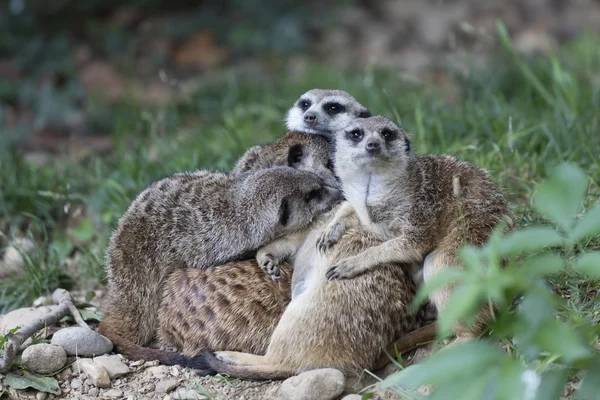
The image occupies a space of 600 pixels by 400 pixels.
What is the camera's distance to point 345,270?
9.46ft

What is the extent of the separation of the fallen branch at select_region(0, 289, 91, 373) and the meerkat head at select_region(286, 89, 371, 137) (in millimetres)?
1364

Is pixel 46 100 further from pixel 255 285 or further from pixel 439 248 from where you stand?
pixel 439 248

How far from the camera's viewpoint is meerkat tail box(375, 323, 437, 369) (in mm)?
2889

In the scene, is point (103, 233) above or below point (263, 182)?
below

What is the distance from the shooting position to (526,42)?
7379 mm

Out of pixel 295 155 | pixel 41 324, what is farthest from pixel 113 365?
pixel 295 155

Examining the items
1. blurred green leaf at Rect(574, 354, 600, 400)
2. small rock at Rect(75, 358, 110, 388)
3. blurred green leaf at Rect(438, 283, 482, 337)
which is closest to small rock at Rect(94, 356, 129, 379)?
small rock at Rect(75, 358, 110, 388)

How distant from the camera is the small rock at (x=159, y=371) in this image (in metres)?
3.02

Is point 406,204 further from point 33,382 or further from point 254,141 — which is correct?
point 254,141

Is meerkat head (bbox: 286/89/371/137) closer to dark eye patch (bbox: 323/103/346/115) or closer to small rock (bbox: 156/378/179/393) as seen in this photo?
dark eye patch (bbox: 323/103/346/115)

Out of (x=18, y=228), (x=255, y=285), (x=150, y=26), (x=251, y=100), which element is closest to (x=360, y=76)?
(x=251, y=100)

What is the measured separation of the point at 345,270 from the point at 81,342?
113 cm

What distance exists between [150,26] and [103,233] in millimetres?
3849

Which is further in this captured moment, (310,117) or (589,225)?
(310,117)
